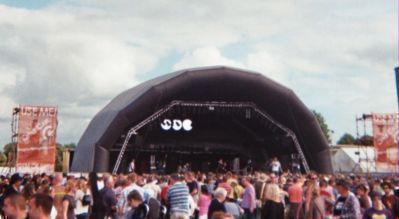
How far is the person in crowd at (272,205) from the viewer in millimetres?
11445

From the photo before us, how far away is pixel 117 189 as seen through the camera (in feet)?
41.8

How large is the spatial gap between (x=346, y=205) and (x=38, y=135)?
21.0 meters

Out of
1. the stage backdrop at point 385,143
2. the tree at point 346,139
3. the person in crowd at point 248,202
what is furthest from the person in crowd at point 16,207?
the tree at point 346,139

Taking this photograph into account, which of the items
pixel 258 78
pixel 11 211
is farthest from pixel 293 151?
pixel 11 211

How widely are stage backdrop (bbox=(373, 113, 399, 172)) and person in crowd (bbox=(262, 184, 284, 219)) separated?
20538mm

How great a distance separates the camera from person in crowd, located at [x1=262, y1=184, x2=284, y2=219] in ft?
37.6

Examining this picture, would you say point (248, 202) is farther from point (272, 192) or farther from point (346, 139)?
point (346, 139)

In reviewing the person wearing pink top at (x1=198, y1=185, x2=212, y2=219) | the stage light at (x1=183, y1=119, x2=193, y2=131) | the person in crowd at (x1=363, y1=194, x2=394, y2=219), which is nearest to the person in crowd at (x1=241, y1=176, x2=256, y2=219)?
the person wearing pink top at (x1=198, y1=185, x2=212, y2=219)

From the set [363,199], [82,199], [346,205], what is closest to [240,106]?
[82,199]

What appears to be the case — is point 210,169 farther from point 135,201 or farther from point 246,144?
point 135,201

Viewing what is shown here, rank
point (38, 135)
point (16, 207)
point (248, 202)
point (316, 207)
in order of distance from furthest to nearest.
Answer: point (38, 135), point (248, 202), point (316, 207), point (16, 207)

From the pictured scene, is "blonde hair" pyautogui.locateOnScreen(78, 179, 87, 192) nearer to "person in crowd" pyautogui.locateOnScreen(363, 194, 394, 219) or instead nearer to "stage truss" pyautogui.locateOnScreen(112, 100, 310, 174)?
"person in crowd" pyautogui.locateOnScreen(363, 194, 394, 219)

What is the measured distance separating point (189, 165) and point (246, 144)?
439cm

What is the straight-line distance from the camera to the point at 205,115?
33.5 meters
